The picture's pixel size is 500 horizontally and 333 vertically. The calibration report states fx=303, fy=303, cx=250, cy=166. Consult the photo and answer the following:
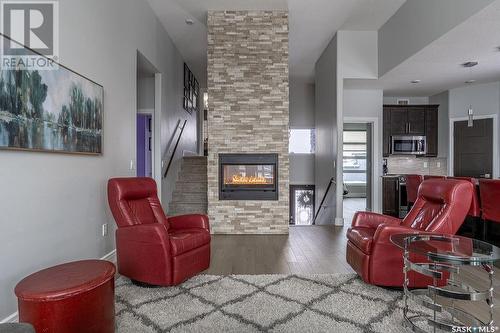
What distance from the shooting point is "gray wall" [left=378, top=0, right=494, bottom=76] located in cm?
359

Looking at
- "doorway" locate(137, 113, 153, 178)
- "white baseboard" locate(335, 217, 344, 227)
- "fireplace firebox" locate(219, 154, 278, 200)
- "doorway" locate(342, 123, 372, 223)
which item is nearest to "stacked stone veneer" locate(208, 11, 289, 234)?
"fireplace firebox" locate(219, 154, 278, 200)

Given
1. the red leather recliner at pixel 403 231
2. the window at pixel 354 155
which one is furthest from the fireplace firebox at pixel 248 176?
the window at pixel 354 155

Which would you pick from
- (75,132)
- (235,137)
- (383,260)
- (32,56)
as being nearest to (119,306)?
(75,132)

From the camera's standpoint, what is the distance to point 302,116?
9.26m

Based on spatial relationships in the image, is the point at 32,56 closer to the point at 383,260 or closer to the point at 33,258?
the point at 33,258

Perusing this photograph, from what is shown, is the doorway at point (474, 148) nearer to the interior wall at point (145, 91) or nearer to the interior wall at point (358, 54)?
the interior wall at point (358, 54)

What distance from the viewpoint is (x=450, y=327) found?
1.93 m

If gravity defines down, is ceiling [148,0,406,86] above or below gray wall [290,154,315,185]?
above

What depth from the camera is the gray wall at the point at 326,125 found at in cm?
611

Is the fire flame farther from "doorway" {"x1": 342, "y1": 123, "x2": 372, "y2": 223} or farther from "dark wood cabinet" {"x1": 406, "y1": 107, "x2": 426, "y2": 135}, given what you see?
"doorway" {"x1": 342, "y1": 123, "x2": 372, "y2": 223}

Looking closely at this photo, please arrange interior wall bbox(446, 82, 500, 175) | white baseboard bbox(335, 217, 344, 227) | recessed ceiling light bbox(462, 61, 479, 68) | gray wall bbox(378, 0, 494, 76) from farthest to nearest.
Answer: interior wall bbox(446, 82, 500, 175) → white baseboard bbox(335, 217, 344, 227) → recessed ceiling light bbox(462, 61, 479, 68) → gray wall bbox(378, 0, 494, 76)

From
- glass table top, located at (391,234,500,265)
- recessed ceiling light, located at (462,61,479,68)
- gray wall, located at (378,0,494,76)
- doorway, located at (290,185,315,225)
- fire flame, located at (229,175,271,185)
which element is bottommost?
doorway, located at (290,185,315,225)

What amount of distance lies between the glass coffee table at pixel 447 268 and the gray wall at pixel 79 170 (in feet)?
8.63

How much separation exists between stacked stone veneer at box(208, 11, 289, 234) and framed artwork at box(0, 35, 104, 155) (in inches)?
84.3
